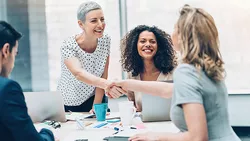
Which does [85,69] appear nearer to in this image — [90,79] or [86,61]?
[86,61]

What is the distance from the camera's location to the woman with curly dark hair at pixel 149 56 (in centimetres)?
261

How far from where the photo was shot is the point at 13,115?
120cm

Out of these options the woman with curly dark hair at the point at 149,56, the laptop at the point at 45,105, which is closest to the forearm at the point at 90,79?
the woman with curly dark hair at the point at 149,56

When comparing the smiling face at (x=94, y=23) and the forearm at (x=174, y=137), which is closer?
the forearm at (x=174, y=137)

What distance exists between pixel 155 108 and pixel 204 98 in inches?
31.4

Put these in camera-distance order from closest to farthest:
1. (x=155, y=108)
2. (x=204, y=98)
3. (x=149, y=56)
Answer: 1. (x=204, y=98)
2. (x=155, y=108)
3. (x=149, y=56)

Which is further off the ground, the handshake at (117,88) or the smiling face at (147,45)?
the smiling face at (147,45)

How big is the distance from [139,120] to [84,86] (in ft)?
2.41

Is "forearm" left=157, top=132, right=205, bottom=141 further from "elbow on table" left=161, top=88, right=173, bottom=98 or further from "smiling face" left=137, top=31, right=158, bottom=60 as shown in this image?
"smiling face" left=137, top=31, right=158, bottom=60

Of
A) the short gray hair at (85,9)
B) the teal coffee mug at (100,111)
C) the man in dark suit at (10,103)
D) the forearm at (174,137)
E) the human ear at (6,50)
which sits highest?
the short gray hair at (85,9)

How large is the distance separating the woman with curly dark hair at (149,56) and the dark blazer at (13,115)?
4.50 ft

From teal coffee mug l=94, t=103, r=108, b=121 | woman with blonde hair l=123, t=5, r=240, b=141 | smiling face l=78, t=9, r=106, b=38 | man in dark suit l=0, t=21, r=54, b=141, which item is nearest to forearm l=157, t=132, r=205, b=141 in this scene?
woman with blonde hair l=123, t=5, r=240, b=141

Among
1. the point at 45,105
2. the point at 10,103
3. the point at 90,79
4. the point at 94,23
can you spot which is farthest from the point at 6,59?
the point at 94,23

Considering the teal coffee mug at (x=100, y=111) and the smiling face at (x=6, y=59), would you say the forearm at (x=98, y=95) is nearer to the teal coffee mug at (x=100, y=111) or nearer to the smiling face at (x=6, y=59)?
the teal coffee mug at (x=100, y=111)
